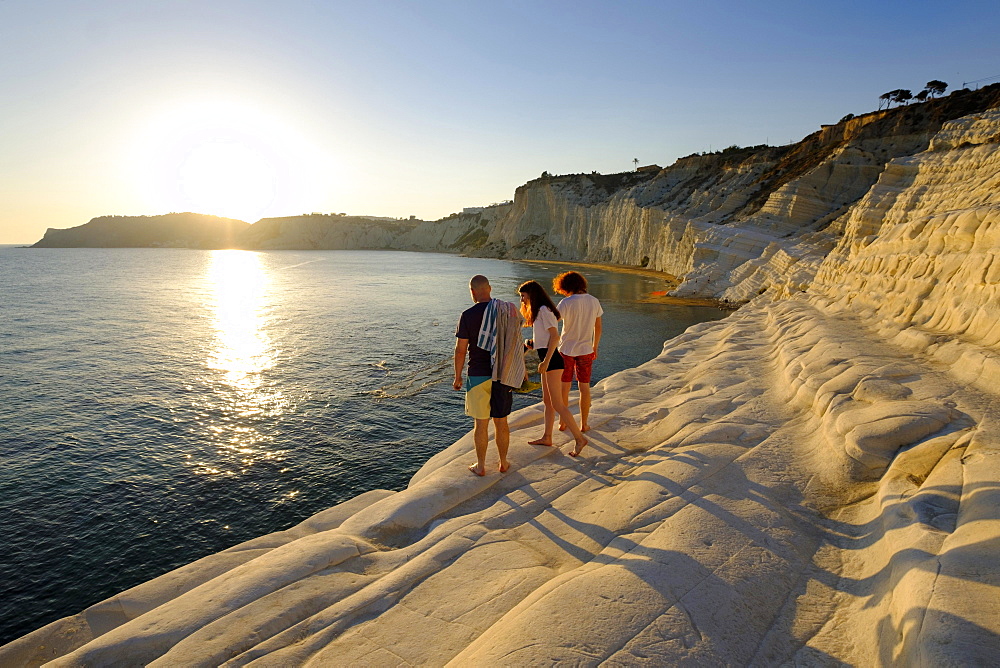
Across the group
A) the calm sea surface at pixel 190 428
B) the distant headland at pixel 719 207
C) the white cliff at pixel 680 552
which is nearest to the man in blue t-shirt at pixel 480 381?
the white cliff at pixel 680 552

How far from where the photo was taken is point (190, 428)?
10336 mm

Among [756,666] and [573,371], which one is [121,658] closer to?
[756,666]

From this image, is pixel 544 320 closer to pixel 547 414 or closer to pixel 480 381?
pixel 480 381

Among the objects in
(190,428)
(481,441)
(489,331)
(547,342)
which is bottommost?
(190,428)

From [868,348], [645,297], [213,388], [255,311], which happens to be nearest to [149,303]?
[255,311]

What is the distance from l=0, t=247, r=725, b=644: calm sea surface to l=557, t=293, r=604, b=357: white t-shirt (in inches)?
145

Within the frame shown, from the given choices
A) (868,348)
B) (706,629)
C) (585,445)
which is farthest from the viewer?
(868,348)

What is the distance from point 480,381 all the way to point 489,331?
0.56 m

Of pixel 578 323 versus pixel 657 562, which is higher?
pixel 578 323

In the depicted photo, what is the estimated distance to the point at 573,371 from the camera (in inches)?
250

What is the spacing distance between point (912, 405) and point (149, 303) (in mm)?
36024

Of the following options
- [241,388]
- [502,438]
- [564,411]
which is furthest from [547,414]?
[241,388]

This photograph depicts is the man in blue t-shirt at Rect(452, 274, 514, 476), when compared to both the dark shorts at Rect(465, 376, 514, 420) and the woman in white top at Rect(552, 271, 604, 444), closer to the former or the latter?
Result: the dark shorts at Rect(465, 376, 514, 420)

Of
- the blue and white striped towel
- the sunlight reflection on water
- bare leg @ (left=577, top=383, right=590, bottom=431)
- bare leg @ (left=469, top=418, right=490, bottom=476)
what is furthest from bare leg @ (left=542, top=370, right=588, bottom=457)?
the sunlight reflection on water
